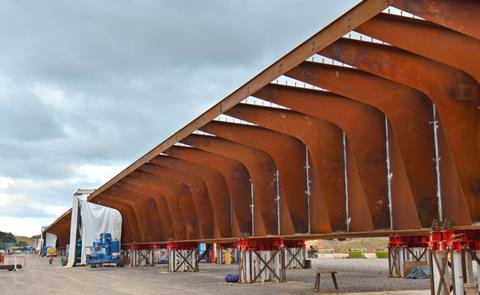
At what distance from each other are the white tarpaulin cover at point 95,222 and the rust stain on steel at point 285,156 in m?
34.1

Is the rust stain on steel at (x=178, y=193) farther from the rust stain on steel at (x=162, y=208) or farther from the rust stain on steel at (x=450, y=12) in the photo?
the rust stain on steel at (x=450, y=12)

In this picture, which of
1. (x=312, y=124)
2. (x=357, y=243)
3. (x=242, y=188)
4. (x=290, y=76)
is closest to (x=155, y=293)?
(x=242, y=188)

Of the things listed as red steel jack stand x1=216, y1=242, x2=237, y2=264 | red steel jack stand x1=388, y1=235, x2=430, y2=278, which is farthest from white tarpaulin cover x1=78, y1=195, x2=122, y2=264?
red steel jack stand x1=388, y1=235, x2=430, y2=278

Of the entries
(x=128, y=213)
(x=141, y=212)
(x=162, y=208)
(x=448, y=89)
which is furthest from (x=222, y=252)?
(x=448, y=89)

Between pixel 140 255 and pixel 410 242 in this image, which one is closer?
pixel 410 242

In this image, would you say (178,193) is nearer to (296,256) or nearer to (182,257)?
(182,257)

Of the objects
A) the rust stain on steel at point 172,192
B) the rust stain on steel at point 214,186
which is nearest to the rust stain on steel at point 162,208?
the rust stain on steel at point 172,192

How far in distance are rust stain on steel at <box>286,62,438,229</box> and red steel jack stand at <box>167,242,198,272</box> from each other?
26.0 meters

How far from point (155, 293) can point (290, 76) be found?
36.7 ft

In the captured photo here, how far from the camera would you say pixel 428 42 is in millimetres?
11766

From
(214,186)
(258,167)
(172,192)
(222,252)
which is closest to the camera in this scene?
(258,167)

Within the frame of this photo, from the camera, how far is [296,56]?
578 inches

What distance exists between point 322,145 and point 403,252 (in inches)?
511

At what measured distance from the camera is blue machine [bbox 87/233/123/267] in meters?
49.7
